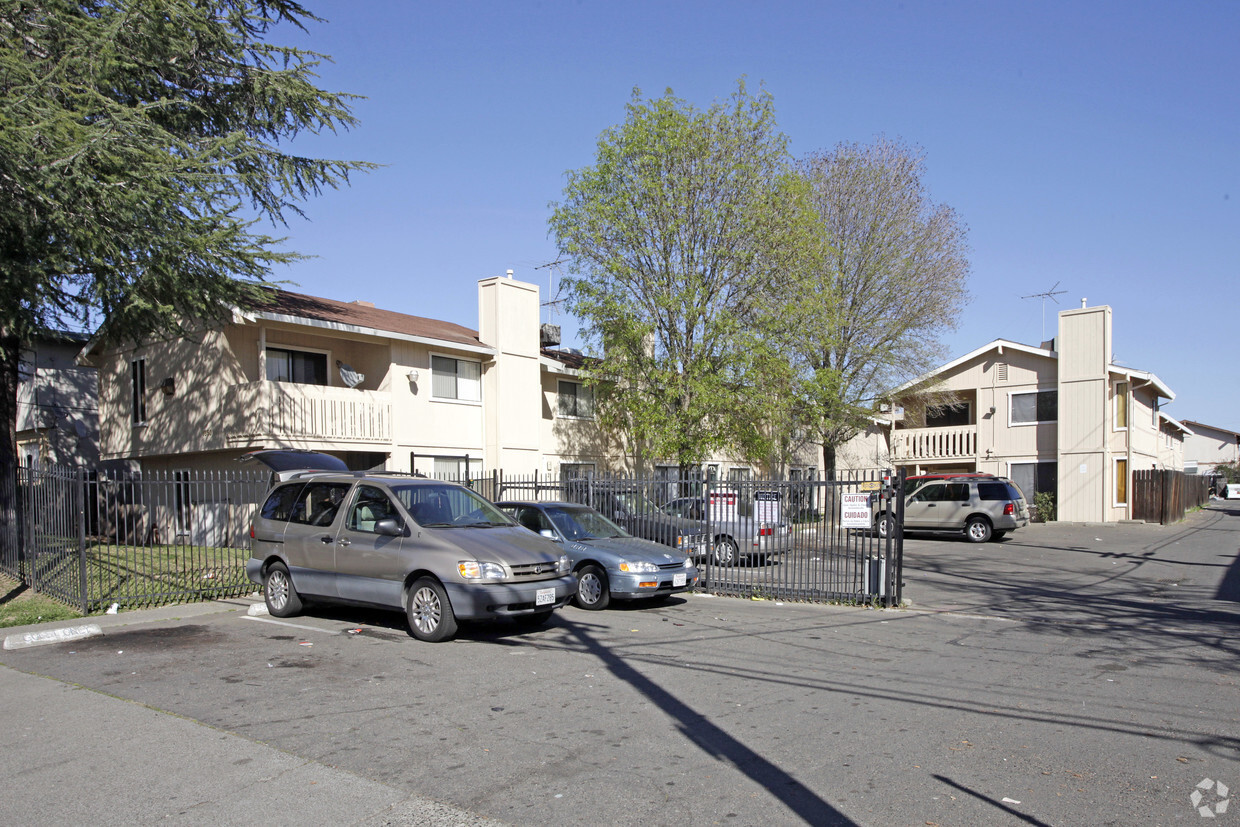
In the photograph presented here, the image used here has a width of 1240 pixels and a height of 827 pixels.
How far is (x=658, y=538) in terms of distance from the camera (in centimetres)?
1483

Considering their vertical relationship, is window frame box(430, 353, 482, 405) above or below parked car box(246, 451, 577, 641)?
above

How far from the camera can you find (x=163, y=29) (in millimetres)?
14602

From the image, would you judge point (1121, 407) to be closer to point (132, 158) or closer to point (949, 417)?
point (949, 417)

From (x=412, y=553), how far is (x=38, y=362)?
93.0 feet

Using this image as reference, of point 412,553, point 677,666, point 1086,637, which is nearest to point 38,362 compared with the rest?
point 412,553

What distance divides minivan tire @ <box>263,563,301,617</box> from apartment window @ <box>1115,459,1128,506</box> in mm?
30429

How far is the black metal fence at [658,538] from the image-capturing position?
12.4 meters

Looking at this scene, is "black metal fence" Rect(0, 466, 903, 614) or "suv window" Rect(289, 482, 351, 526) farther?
"black metal fence" Rect(0, 466, 903, 614)

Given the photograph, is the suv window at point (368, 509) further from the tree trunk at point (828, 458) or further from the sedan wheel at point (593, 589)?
the tree trunk at point (828, 458)

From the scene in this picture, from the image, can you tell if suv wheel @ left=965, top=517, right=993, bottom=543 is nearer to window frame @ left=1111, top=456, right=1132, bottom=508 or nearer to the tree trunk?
the tree trunk

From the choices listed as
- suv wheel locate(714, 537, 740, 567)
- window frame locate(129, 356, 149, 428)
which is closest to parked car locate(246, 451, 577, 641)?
suv wheel locate(714, 537, 740, 567)

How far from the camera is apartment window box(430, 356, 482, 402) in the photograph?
2414 centimetres

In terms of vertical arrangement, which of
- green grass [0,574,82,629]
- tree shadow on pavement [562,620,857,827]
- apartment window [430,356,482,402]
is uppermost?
apartment window [430,356,482,402]

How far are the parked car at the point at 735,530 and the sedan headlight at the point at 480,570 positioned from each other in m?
5.33
